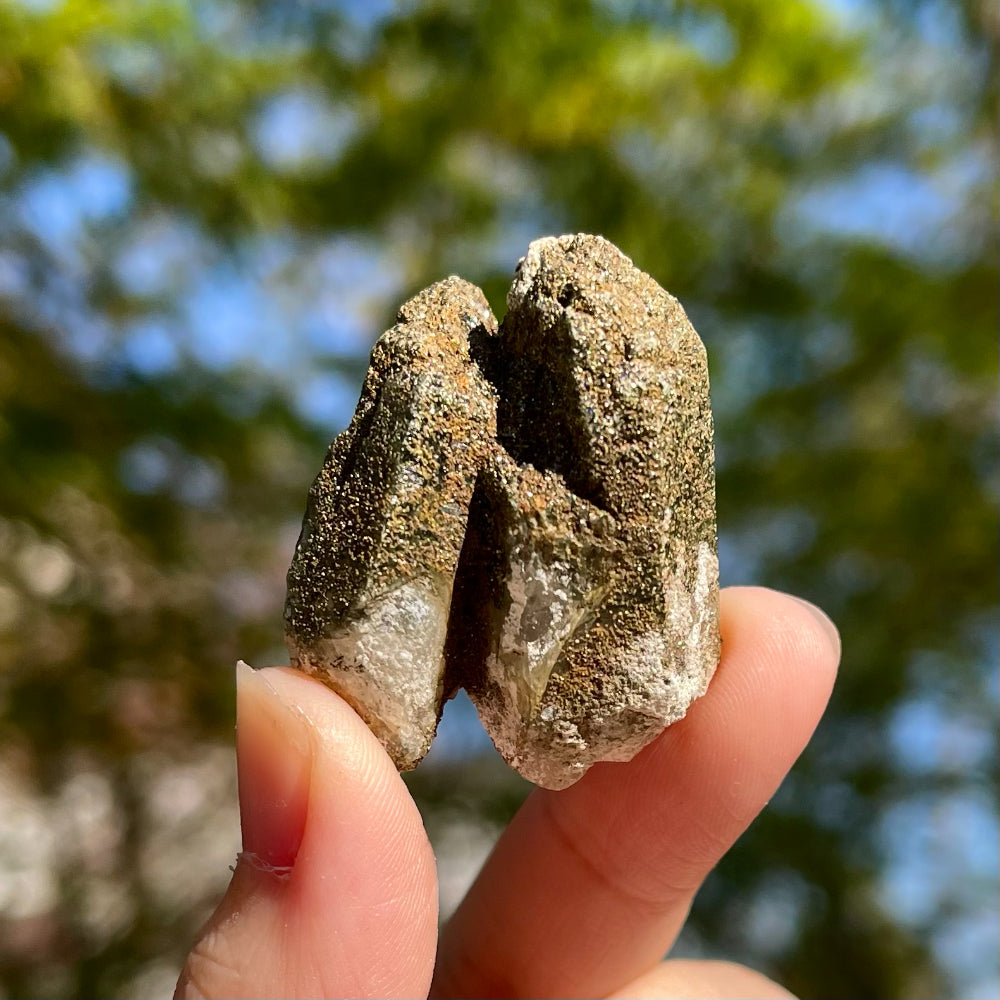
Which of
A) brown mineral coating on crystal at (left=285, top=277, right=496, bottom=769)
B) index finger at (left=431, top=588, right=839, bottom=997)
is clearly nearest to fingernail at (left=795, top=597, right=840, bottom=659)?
index finger at (left=431, top=588, right=839, bottom=997)

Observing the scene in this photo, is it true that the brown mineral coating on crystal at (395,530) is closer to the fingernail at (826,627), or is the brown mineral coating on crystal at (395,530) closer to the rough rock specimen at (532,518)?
the rough rock specimen at (532,518)

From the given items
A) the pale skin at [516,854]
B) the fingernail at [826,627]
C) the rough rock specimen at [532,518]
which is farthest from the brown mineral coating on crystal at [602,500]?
the fingernail at [826,627]

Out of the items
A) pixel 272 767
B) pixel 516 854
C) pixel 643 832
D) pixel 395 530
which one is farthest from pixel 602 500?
pixel 516 854

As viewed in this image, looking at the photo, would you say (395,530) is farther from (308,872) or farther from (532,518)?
(308,872)

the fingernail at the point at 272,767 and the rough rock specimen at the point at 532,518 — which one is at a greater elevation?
the rough rock specimen at the point at 532,518

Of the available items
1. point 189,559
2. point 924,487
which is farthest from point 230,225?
point 924,487

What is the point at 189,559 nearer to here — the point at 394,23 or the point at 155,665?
the point at 155,665
